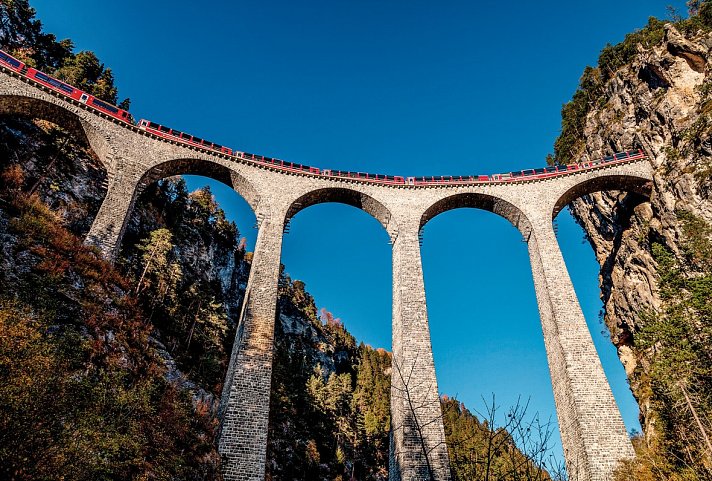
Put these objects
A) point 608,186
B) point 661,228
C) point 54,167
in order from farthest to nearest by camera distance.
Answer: point 54,167 < point 608,186 < point 661,228

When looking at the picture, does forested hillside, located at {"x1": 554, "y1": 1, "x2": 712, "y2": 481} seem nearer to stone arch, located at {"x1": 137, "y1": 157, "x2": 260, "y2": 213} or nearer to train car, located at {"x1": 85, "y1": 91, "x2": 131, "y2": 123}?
stone arch, located at {"x1": 137, "y1": 157, "x2": 260, "y2": 213}

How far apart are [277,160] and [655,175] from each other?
20.7 m

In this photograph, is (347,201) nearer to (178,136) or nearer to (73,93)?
(178,136)

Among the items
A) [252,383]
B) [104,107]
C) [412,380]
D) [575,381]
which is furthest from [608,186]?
[104,107]

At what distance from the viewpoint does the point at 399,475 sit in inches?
672

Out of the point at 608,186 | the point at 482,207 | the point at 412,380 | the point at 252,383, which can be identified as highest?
the point at 608,186

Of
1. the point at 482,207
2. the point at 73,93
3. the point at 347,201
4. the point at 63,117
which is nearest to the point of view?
the point at 73,93

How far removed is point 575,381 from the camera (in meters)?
18.8

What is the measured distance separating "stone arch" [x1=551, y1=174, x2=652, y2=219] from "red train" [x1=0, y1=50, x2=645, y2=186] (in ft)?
3.04

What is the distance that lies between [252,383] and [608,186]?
22.4 metres

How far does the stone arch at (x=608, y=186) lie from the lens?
24922 millimetres

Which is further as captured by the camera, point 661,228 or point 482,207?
point 482,207

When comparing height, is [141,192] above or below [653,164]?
below

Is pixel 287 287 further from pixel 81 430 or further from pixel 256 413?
pixel 81 430
